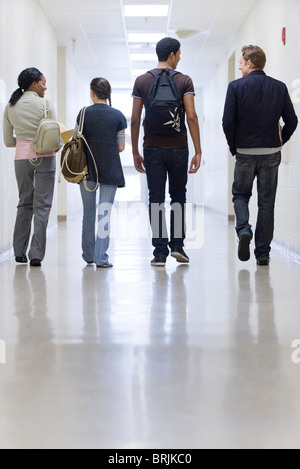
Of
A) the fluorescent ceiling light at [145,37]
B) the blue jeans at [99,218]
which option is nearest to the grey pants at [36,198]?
the blue jeans at [99,218]

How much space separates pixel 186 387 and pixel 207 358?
1.16ft

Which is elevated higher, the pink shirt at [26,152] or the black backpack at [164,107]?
the black backpack at [164,107]

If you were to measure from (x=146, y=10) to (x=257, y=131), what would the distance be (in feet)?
15.0

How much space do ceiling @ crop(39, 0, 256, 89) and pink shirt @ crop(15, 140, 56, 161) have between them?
12.4 ft

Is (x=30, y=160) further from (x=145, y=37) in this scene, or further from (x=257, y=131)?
(x=145, y=37)

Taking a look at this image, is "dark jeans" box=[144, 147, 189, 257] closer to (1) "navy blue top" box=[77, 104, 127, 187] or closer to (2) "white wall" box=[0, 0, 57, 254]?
(1) "navy blue top" box=[77, 104, 127, 187]

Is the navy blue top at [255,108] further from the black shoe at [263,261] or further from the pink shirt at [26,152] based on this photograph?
the pink shirt at [26,152]

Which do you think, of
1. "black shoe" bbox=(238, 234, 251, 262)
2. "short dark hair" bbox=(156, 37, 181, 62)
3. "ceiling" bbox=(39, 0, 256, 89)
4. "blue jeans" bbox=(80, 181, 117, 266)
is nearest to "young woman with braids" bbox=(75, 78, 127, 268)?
"blue jeans" bbox=(80, 181, 117, 266)

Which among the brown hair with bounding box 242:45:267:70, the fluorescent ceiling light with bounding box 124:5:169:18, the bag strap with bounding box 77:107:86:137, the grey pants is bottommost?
the grey pants

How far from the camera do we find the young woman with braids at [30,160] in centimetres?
498

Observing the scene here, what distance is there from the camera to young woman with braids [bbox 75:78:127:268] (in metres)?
4.86

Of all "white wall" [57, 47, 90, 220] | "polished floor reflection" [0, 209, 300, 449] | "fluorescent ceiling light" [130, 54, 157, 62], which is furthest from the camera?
"fluorescent ceiling light" [130, 54, 157, 62]

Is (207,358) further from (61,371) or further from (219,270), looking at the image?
(219,270)

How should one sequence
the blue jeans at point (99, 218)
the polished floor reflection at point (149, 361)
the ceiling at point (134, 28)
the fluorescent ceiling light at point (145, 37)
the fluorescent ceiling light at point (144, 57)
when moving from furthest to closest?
the fluorescent ceiling light at point (144, 57) < the fluorescent ceiling light at point (145, 37) < the ceiling at point (134, 28) < the blue jeans at point (99, 218) < the polished floor reflection at point (149, 361)
